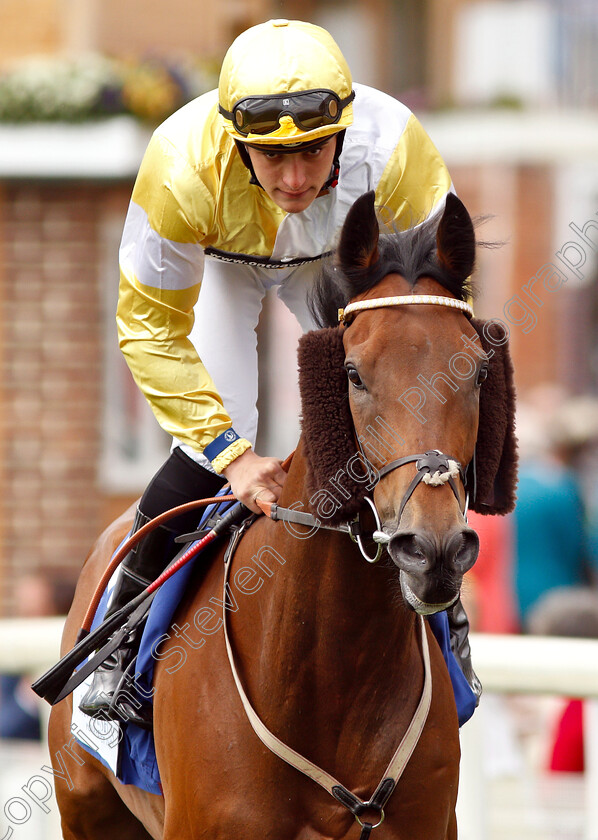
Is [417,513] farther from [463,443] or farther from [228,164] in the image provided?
[228,164]

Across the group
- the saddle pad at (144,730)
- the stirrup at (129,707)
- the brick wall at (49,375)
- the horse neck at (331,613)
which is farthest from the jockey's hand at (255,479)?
the brick wall at (49,375)

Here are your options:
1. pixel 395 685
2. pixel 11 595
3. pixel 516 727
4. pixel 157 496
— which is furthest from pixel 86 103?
pixel 395 685

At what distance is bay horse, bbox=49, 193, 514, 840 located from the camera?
298cm

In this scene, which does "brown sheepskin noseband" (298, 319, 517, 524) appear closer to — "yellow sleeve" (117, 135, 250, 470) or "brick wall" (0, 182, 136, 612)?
"yellow sleeve" (117, 135, 250, 470)

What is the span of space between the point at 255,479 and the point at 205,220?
773 millimetres

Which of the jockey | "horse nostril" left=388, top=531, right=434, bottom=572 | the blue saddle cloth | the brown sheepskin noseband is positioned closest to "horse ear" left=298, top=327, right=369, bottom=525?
the brown sheepskin noseband

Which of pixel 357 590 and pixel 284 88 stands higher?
pixel 284 88

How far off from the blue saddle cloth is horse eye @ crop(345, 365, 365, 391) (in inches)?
42.4

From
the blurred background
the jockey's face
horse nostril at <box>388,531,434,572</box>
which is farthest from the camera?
the blurred background

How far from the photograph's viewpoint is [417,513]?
284 cm

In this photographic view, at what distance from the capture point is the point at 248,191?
380 cm

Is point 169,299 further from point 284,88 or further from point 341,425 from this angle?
point 341,425

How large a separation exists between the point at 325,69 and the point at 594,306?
11216mm

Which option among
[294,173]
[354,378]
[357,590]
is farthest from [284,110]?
[357,590]
